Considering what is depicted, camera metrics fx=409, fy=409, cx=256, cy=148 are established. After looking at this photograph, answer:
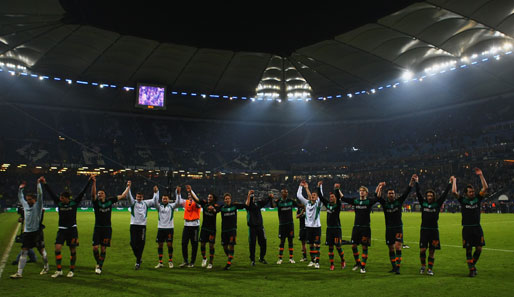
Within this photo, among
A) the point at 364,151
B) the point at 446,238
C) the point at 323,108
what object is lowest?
the point at 446,238

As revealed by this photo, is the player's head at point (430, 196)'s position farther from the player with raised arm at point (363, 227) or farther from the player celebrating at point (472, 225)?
the player with raised arm at point (363, 227)

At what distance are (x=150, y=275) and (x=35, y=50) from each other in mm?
36015

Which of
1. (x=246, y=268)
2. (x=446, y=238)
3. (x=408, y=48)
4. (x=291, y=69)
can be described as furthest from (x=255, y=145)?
(x=246, y=268)

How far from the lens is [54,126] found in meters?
60.4

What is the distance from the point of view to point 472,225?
11.0 metres

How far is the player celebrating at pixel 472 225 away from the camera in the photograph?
35.7ft

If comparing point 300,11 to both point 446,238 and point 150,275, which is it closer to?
point 446,238

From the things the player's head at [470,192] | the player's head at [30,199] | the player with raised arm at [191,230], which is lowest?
the player with raised arm at [191,230]

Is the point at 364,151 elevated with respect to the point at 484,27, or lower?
lower

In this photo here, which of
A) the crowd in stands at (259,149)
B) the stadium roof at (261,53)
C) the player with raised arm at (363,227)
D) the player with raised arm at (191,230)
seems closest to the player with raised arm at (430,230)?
the player with raised arm at (363,227)

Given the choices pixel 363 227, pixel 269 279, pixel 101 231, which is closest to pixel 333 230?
pixel 363 227

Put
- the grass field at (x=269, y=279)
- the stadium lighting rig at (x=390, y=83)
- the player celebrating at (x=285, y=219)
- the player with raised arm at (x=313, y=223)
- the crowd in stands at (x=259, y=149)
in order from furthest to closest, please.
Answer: the crowd in stands at (x=259, y=149) → the stadium lighting rig at (x=390, y=83) → the player celebrating at (x=285, y=219) → the player with raised arm at (x=313, y=223) → the grass field at (x=269, y=279)

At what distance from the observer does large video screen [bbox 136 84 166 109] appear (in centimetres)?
4612

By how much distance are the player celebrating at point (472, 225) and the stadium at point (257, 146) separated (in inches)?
2.1
